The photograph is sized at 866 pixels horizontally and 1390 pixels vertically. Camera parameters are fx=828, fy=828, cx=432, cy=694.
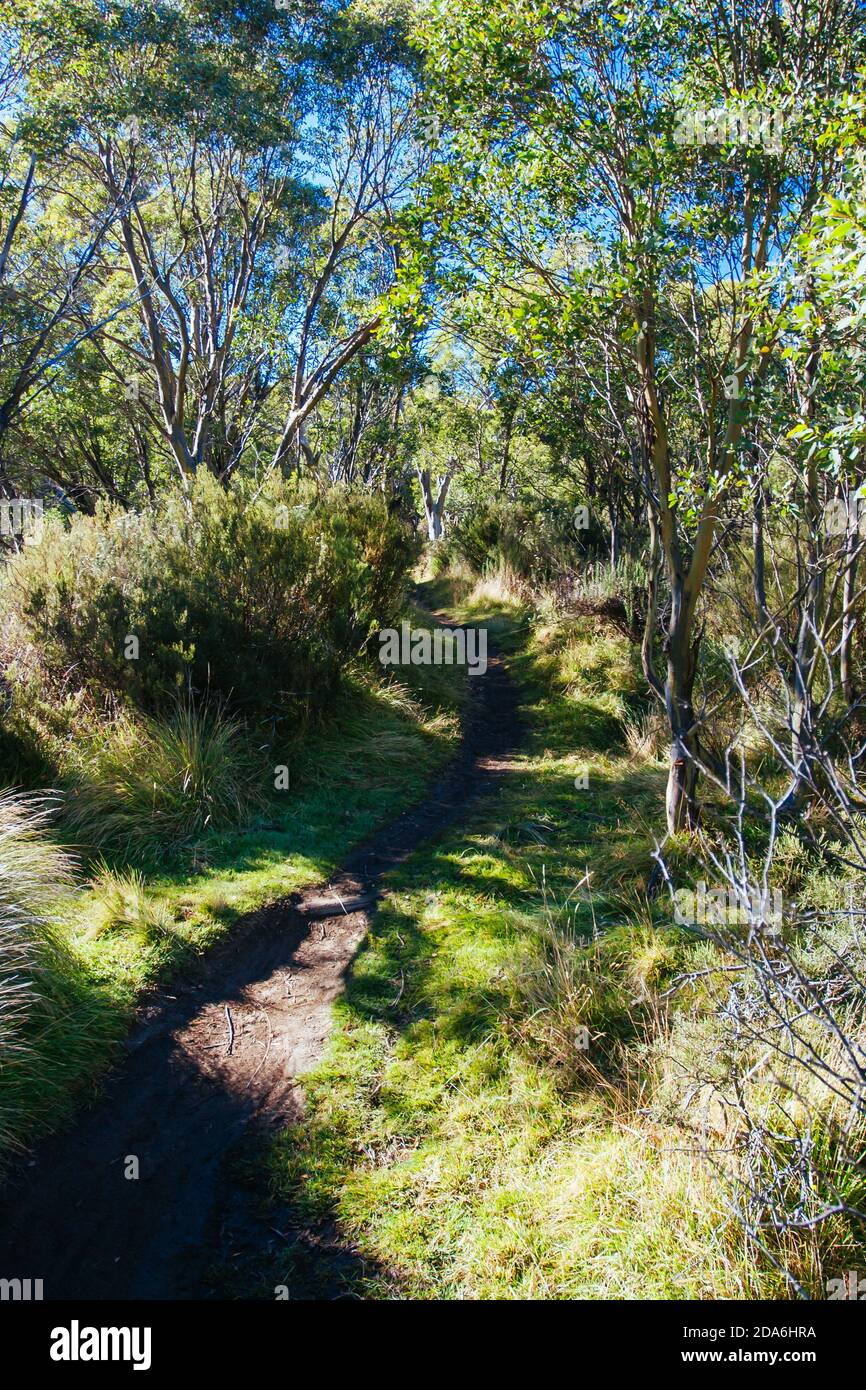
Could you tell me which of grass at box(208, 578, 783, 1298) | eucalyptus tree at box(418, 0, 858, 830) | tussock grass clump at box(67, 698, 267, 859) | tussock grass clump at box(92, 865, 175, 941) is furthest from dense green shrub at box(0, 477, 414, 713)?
eucalyptus tree at box(418, 0, 858, 830)

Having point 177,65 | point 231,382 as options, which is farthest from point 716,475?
point 231,382

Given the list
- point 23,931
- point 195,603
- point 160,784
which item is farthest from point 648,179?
point 23,931

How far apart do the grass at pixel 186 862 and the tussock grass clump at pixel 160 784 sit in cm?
1

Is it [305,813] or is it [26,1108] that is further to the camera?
[305,813]

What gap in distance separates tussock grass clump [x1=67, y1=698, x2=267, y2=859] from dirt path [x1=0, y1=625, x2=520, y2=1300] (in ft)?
3.47

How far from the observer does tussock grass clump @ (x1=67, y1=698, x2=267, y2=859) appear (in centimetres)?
568

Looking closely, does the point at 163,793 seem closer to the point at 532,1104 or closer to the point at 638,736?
the point at 532,1104

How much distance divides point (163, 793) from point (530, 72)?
5285 millimetres

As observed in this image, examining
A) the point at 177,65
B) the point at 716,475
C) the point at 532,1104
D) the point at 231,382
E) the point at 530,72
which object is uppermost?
the point at 177,65

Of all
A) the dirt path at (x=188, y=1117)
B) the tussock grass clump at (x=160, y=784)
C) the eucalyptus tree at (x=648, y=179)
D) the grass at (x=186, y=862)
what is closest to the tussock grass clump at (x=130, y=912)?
the grass at (x=186, y=862)

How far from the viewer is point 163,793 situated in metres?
5.98

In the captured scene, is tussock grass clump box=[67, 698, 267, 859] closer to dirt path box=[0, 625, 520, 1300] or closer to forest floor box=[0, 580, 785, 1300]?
forest floor box=[0, 580, 785, 1300]

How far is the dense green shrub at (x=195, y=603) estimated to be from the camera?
259 inches

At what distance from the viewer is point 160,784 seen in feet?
19.8
